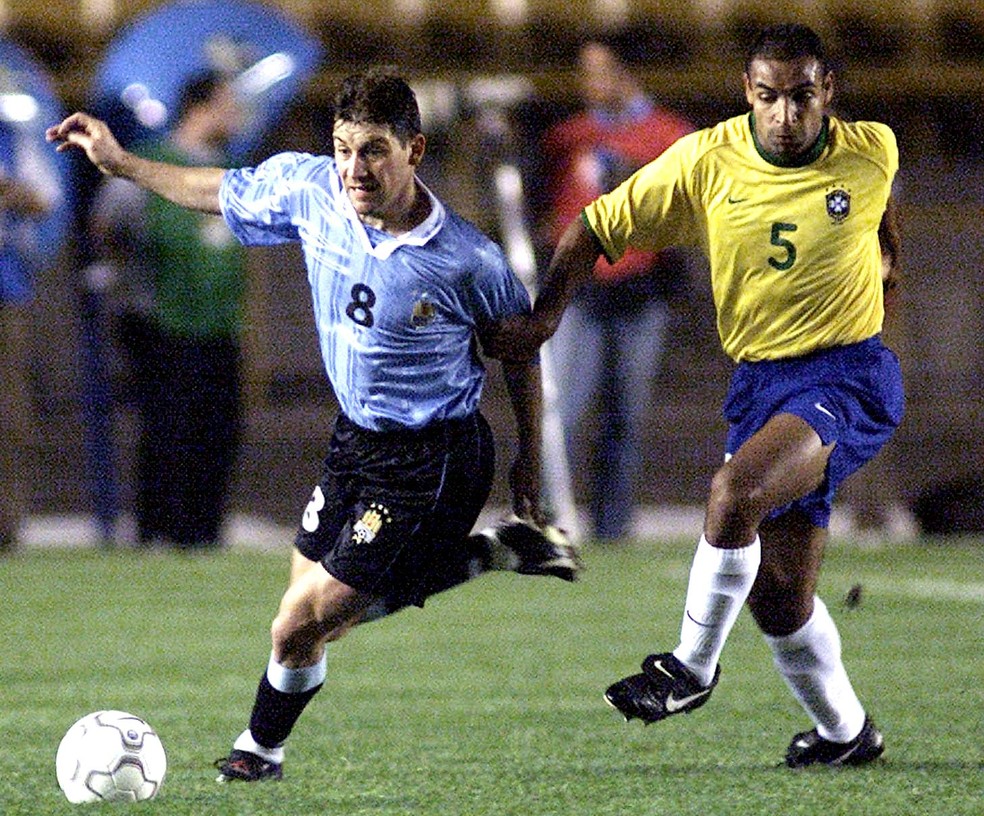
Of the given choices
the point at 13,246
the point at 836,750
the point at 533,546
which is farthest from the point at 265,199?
the point at 13,246

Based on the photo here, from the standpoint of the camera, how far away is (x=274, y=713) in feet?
15.9

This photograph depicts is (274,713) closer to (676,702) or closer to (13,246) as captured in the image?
(676,702)

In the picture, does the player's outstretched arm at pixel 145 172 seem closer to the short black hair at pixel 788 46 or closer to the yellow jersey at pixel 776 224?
the yellow jersey at pixel 776 224

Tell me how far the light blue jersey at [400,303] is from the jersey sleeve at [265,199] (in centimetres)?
5

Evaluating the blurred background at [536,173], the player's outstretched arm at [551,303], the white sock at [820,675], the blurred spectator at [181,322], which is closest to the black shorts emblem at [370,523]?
the player's outstretched arm at [551,303]

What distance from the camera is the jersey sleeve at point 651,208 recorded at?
4949 mm

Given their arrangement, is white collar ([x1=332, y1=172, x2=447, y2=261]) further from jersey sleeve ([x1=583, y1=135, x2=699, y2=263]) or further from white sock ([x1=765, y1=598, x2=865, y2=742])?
white sock ([x1=765, y1=598, x2=865, y2=742])

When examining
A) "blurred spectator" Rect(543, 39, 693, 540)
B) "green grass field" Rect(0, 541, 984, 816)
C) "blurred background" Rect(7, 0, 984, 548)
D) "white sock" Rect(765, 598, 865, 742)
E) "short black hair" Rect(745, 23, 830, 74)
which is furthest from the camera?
"blurred background" Rect(7, 0, 984, 548)

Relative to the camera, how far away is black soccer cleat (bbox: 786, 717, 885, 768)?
497 cm

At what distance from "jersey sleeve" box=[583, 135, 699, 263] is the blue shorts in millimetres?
376

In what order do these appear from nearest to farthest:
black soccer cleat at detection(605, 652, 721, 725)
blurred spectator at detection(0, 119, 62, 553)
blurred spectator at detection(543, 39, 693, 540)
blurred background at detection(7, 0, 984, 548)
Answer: black soccer cleat at detection(605, 652, 721, 725), blurred spectator at detection(0, 119, 62, 553), blurred spectator at detection(543, 39, 693, 540), blurred background at detection(7, 0, 984, 548)

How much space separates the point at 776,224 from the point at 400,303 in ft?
2.83

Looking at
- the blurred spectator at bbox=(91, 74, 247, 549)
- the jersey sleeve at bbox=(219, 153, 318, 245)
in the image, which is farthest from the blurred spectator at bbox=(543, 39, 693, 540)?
the jersey sleeve at bbox=(219, 153, 318, 245)

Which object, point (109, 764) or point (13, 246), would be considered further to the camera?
point (13, 246)
